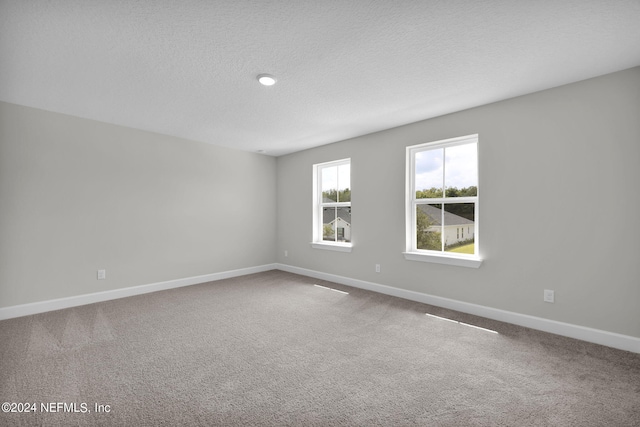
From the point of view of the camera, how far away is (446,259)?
3.36m

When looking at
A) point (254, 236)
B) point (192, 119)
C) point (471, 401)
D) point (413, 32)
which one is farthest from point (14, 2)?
point (254, 236)

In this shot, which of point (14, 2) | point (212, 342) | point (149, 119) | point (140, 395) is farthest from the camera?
point (149, 119)

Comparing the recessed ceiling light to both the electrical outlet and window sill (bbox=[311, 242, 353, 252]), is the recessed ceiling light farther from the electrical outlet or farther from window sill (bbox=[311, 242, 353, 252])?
the electrical outlet

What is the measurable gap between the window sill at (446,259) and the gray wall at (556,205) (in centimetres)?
8

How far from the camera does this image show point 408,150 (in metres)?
3.80

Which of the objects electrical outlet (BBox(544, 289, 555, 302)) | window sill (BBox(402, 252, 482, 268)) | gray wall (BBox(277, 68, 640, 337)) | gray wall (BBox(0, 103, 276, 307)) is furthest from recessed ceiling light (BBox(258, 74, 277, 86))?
electrical outlet (BBox(544, 289, 555, 302))

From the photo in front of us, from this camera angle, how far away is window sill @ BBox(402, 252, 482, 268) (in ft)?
10.3

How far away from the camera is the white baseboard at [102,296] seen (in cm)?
308

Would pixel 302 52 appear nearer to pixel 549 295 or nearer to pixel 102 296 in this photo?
pixel 549 295

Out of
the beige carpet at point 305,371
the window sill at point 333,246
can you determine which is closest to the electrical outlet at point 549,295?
the beige carpet at point 305,371

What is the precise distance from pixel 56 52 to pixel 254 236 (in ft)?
12.6

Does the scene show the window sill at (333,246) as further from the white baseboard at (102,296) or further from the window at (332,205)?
the white baseboard at (102,296)

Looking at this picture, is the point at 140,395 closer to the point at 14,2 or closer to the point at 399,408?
the point at 399,408

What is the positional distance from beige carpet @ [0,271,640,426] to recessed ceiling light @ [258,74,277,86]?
238 cm
